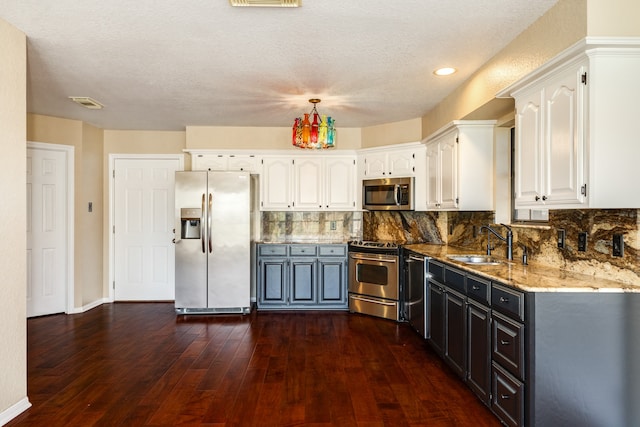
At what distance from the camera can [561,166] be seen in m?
2.11

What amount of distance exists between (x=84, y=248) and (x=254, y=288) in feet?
7.32

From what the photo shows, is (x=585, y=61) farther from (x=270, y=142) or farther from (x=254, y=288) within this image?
(x=254, y=288)

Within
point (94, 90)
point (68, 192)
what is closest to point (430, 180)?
point (94, 90)

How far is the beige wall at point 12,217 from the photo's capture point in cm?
234

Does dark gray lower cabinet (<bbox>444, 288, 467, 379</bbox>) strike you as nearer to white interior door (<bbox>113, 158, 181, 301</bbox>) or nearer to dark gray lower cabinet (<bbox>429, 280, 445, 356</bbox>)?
dark gray lower cabinet (<bbox>429, 280, 445, 356</bbox>)

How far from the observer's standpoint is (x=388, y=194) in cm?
469

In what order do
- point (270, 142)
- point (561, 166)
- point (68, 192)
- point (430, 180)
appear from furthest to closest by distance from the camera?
point (270, 142), point (68, 192), point (430, 180), point (561, 166)

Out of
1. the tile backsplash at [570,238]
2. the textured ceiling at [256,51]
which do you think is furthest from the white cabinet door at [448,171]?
the textured ceiling at [256,51]

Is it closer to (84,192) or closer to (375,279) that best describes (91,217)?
(84,192)

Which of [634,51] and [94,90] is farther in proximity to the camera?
[94,90]

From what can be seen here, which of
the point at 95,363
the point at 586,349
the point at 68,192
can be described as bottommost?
the point at 95,363

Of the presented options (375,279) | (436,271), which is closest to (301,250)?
(375,279)

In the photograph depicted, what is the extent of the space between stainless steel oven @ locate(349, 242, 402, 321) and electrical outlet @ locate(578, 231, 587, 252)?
6.82 feet

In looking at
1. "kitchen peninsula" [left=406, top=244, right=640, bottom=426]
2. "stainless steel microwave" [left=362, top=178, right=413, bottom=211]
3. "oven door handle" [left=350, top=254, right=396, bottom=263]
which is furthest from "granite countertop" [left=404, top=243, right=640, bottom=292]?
"stainless steel microwave" [left=362, top=178, right=413, bottom=211]
